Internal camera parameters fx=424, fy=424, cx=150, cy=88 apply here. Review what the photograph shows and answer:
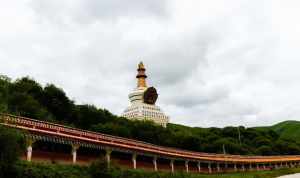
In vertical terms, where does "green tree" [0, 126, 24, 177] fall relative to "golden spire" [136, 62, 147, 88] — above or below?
below

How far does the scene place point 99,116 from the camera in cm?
7856

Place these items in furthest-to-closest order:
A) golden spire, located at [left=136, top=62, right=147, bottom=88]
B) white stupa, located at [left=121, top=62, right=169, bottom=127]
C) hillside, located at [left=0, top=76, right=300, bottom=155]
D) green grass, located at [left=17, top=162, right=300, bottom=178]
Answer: golden spire, located at [left=136, top=62, right=147, bottom=88] → white stupa, located at [left=121, top=62, right=169, bottom=127] → hillside, located at [left=0, top=76, right=300, bottom=155] → green grass, located at [left=17, top=162, right=300, bottom=178]

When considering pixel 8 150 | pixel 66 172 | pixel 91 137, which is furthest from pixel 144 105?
pixel 8 150

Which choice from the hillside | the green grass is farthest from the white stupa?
the green grass

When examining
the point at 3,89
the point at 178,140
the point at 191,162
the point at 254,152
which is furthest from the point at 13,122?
the point at 254,152

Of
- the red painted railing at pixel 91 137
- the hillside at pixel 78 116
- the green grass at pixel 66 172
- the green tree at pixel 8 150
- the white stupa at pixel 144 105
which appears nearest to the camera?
the green tree at pixel 8 150

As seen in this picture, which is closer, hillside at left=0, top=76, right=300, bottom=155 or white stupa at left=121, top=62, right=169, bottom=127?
hillside at left=0, top=76, right=300, bottom=155

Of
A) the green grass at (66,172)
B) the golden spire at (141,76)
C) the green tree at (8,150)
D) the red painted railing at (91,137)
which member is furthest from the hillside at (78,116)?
the golden spire at (141,76)

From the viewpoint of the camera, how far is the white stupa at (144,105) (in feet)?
395

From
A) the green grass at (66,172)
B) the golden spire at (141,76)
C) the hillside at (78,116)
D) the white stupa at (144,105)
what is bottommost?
the green grass at (66,172)

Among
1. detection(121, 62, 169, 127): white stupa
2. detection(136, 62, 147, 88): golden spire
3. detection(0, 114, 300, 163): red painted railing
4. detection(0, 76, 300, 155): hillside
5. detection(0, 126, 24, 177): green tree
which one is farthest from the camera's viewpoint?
detection(136, 62, 147, 88): golden spire

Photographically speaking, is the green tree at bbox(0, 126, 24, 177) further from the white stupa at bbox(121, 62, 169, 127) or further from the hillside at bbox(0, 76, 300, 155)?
the white stupa at bbox(121, 62, 169, 127)

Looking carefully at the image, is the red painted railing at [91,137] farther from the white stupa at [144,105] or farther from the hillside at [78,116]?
the white stupa at [144,105]

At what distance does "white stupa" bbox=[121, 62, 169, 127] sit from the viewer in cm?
12029
